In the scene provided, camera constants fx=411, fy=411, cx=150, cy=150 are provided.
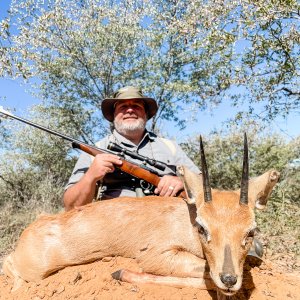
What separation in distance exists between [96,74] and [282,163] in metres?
8.79

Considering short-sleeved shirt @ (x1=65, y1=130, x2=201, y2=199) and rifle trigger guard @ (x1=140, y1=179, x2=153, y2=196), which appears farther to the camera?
short-sleeved shirt @ (x1=65, y1=130, x2=201, y2=199)

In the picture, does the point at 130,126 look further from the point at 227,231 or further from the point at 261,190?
the point at 227,231

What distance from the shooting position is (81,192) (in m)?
5.77

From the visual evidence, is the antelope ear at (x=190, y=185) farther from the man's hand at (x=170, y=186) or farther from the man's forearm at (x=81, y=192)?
the man's forearm at (x=81, y=192)

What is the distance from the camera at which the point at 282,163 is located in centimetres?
1565

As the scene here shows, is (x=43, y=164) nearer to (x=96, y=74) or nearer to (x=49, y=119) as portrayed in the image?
(x=49, y=119)

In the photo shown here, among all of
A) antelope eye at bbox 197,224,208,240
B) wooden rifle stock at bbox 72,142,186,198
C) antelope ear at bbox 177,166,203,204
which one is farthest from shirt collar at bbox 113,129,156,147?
antelope eye at bbox 197,224,208,240

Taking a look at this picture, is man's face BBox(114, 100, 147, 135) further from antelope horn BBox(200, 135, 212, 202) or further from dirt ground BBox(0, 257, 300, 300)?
antelope horn BBox(200, 135, 212, 202)

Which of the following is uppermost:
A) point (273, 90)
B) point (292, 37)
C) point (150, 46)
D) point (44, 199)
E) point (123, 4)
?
point (123, 4)

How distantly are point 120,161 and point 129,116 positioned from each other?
1.23 meters

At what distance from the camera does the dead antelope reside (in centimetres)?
345

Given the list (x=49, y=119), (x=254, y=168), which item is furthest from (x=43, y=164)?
(x=254, y=168)

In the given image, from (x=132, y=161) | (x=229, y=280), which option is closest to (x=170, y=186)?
(x=132, y=161)

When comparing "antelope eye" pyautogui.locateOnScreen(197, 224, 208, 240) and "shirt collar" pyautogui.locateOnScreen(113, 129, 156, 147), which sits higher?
"shirt collar" pyautogui.locateOnScreen(113, 129, 156, 147)
